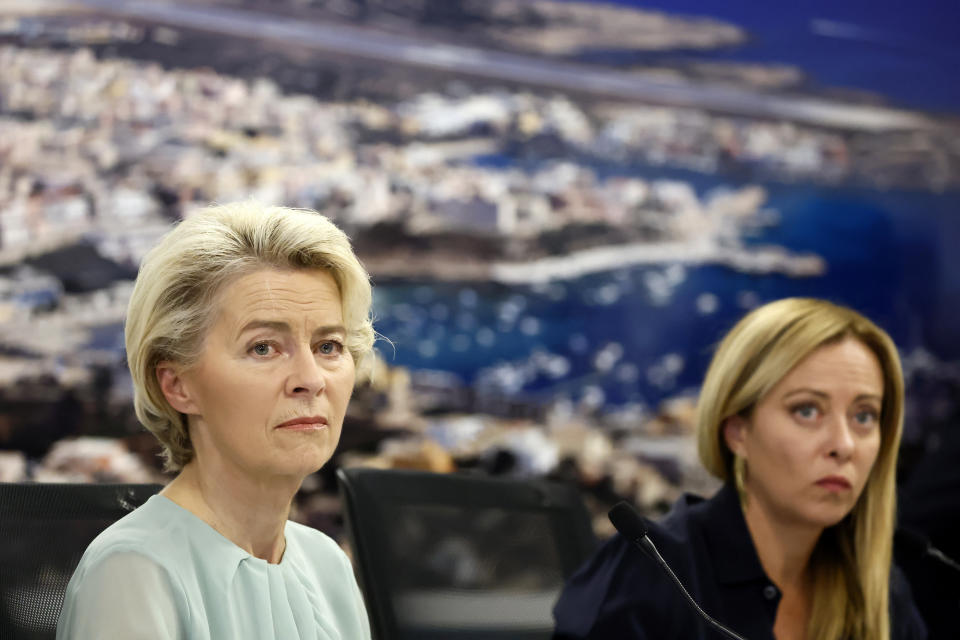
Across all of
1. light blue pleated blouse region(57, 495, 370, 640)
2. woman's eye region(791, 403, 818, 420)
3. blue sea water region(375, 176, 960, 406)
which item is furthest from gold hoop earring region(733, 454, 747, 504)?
blue sea water region(375, 176, 960, 406)

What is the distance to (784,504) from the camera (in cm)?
174

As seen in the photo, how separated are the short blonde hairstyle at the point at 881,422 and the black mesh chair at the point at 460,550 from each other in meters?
0.31

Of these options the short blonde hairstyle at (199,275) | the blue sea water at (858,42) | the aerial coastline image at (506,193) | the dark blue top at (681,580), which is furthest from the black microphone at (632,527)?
the blue sea water at (858,42)

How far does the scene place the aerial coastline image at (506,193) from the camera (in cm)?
273

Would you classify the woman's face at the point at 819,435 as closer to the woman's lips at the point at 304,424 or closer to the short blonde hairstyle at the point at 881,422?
the short blonde hairstyle at the point at 881,422

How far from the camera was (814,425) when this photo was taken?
173 cm

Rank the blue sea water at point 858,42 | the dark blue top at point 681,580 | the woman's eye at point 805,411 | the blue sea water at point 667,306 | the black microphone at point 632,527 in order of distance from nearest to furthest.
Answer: the black microphone at point 632,527 → the dark blue top at point 681,580 → the woman's eye at point 805,411 → the blue sea water at point 667,306 → the blue sea water at point 858,42

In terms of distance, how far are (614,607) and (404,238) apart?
161 cm

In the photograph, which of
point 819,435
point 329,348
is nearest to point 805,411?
point 819,435

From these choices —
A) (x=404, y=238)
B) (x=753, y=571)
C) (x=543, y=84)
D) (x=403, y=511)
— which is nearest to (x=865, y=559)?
(x=753, y=571)

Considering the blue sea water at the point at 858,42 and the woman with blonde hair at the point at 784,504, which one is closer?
the woman with blonde hair at the point at 784,504

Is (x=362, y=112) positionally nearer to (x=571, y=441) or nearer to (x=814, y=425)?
(x=571, y=441)

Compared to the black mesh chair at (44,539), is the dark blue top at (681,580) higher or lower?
lower

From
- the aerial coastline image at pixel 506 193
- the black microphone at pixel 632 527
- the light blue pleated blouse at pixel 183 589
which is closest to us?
the light blue pleated blouse at pixel 183 589
